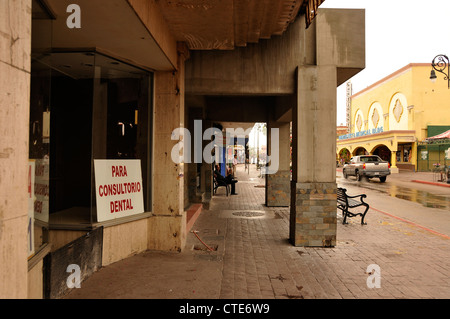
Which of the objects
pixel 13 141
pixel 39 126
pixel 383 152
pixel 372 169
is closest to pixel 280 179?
pixel 39 126

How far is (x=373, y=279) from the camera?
15.0ft

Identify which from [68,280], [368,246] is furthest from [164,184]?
[368,246]

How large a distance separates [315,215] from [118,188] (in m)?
3.87

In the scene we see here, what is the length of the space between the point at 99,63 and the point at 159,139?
167 centimetres

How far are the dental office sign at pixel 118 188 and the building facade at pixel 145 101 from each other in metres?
0.02

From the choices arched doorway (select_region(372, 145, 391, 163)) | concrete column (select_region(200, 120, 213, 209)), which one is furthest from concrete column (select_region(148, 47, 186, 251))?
arched doorway (select_region(372, 145, 391, 163))

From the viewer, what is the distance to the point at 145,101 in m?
5.88

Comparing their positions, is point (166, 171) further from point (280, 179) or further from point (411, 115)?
point (411, 115)

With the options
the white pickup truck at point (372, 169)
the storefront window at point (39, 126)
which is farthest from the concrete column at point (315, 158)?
the white pickup truck at point (372, 169)

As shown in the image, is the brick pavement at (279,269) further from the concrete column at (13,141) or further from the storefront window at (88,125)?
the concrete column at (13,141)

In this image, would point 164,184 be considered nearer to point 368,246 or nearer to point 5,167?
point 5,167

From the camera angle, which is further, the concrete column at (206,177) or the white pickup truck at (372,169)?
the white pickup truck at (372,169)

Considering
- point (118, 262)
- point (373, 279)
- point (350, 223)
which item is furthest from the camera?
point (350, 223)

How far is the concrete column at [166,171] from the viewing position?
18.8 ft
